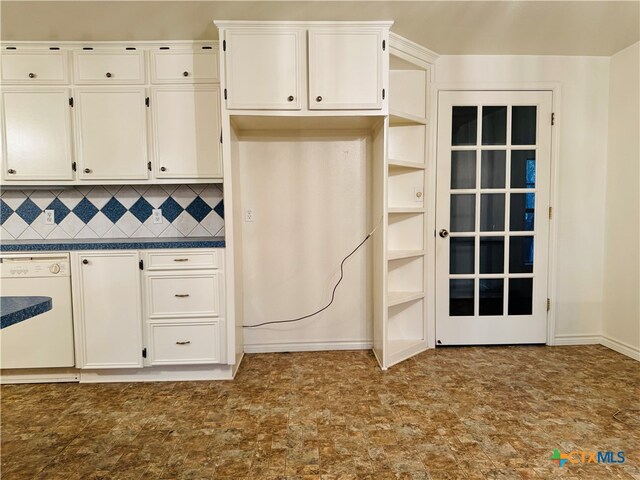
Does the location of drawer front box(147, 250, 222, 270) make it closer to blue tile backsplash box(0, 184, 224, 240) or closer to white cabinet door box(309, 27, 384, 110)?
blue tile backsplash box(0, 184, 224, 240)

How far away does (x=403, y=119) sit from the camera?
2.75 metres

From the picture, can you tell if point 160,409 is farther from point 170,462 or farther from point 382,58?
point 382,58

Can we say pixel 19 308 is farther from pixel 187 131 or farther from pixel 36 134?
pixel 36 134

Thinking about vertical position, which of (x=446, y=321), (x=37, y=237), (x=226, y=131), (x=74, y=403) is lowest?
(x=74, y=403)

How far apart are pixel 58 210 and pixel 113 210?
1.38ft

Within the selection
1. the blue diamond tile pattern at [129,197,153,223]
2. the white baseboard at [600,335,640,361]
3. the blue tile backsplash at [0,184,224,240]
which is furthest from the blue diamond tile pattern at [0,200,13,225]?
the white baseboard at [600,335,640,361]

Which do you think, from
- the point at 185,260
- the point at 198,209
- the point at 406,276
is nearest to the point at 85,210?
the point at 198,209

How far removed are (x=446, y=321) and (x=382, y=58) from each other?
Result: 2035 mm

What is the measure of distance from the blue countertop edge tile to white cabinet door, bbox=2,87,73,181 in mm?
1844

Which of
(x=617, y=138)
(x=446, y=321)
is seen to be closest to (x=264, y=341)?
(x=446, y=321)

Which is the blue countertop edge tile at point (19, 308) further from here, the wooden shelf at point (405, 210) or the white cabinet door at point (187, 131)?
the wooden shelf at point (405, 210)

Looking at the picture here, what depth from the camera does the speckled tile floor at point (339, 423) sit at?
5.35 feet

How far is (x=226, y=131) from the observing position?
2.40 meters

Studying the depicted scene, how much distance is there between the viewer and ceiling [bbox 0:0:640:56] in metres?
2.17
